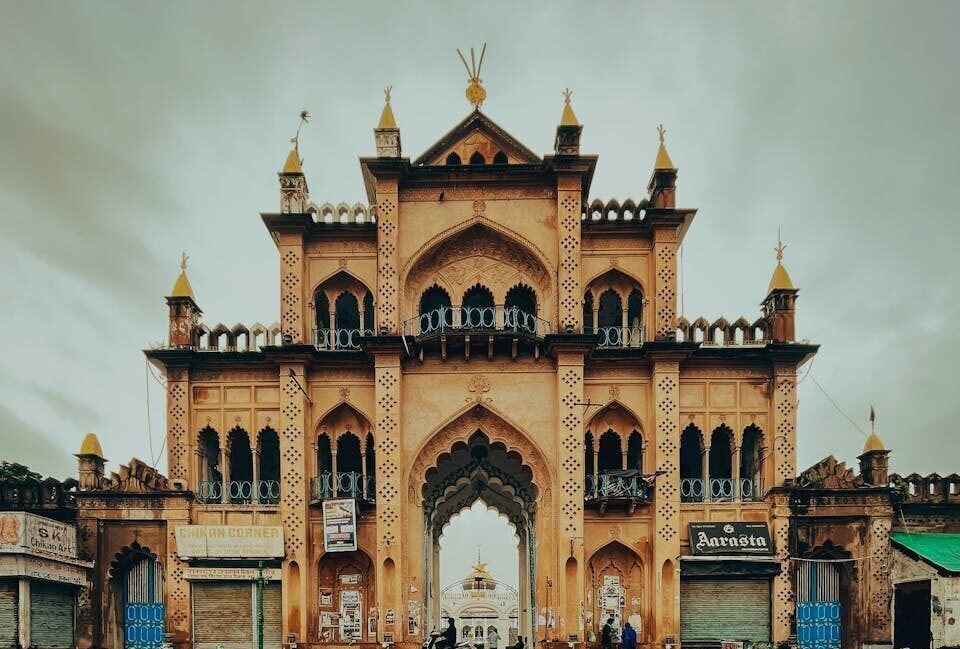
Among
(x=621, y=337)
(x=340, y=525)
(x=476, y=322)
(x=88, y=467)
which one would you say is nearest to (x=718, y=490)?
(x=621, y=337)

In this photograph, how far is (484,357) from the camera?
30891mm

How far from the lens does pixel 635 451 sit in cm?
3256

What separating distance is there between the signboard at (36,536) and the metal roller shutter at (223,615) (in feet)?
13.2

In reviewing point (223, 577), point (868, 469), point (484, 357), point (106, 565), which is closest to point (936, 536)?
point (868, 469)

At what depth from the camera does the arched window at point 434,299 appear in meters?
32.5

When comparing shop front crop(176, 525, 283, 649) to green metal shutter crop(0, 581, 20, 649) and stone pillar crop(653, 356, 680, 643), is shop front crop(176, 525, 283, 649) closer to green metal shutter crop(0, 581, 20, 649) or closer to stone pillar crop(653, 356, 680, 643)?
green metal shutter crop(0, 581, 20, 649)

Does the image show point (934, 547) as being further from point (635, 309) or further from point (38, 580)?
point (38, 580)

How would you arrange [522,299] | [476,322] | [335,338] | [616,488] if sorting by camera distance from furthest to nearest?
[522,299]
[476,322]
[335,338]
[616,488]

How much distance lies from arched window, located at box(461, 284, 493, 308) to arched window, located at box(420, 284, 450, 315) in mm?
649

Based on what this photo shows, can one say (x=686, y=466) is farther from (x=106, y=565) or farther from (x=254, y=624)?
(x=106, y=565)

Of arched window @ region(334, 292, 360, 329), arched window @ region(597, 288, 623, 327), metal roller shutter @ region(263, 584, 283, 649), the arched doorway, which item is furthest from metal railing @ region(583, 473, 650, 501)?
metal roller shutter @ region(263, 584, 283, 649)

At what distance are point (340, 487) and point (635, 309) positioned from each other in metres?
11.4

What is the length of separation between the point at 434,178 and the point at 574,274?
18.4 ft

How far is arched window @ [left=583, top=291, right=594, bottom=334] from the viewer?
32406 millimetres
